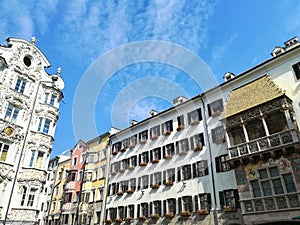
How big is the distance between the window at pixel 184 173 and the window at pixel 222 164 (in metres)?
3.58

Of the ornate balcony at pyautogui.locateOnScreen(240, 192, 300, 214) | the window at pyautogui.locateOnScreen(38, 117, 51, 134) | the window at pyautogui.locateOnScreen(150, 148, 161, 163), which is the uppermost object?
the window at pyautogui.locateOnScreen(38, 117, 51, 134)

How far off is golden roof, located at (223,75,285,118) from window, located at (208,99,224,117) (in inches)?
66.0

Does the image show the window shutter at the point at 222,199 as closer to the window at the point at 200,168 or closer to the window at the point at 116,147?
the window at the point at 200,168

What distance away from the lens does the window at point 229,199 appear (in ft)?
68.6

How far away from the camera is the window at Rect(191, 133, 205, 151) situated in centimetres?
2595

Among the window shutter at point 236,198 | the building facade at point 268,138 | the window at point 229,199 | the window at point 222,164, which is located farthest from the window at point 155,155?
the window shutter at point 236,198

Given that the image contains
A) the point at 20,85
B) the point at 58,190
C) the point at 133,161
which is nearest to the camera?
the point at 20,85

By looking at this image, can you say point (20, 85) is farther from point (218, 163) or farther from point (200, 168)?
point (218, 163)

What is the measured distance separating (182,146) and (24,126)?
17.1 m

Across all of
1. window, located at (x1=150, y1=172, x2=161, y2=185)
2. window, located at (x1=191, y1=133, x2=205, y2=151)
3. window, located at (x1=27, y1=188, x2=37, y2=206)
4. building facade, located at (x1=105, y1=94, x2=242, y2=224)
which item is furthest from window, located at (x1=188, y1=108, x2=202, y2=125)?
window, located at (x1=27, y1=188, x2=37, y2=206)

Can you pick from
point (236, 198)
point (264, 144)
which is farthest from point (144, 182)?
point (264, 144)

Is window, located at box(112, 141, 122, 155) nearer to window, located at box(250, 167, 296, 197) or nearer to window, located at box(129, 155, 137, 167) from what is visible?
window, located at box(129, 155, 137, 167)

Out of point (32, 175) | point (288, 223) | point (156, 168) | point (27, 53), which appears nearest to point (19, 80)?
point (27, 53)

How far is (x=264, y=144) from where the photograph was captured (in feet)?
65.3
